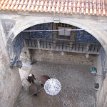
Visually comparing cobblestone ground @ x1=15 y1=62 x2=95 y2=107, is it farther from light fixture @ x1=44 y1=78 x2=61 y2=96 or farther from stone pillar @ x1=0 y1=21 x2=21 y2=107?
light fixture @ x1=44 y1=78 x2=61 y2=96

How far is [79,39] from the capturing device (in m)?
14.6

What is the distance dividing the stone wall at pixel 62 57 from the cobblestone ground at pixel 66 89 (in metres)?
0.41

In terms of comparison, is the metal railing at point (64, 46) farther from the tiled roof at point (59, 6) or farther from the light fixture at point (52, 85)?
the tiled roof at point (59, 6)

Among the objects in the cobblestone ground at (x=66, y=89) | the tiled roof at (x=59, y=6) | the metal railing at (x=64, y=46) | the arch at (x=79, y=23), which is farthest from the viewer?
the cobblestone ground at (x=66, y=89)

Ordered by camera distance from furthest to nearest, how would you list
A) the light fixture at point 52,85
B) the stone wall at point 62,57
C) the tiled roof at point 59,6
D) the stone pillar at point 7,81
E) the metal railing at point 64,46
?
the stone wall at point 62,57
the metal railing at point 64,46
the stone pillar at point 7,81
the light fixture at point 52,85
the tiled roof at point 59,6

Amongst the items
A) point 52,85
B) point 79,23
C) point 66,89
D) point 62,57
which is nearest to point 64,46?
point 62,57

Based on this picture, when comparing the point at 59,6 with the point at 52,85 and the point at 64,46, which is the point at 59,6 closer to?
the point at 52,85

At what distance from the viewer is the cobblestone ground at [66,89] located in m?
15.4

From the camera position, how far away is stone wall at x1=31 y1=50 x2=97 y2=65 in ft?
55.9

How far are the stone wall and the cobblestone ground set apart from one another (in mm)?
411

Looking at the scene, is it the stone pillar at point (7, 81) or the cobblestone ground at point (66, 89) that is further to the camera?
the cobblestone ground at point (66, 89)

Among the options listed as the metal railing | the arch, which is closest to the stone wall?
the metal railing

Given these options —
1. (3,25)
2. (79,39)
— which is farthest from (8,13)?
(79,39)

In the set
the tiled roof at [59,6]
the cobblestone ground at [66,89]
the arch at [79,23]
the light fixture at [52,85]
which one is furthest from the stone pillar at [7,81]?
the light fixture at [52,85]
